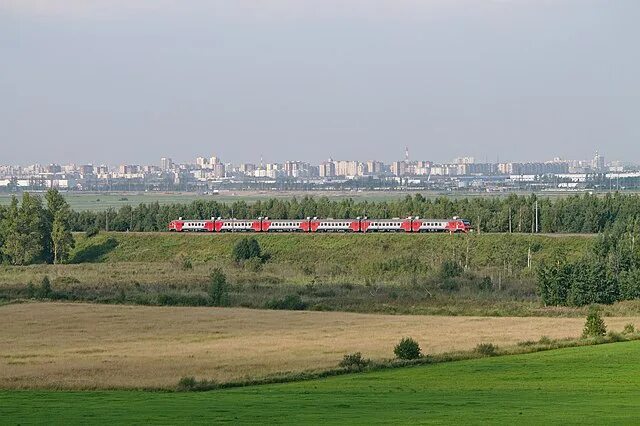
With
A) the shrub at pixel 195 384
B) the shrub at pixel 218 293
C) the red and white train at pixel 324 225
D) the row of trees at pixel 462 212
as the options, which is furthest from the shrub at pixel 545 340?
the red and white train at pixel 324 225

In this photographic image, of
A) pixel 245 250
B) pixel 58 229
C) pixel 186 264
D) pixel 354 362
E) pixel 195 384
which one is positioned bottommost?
pixel 186 264

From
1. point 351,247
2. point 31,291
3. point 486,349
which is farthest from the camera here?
point 351,247

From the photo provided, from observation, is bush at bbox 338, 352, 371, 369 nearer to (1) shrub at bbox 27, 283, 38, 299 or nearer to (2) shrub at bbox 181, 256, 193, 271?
(1) shrub at bbox 27, 283, 38, 299

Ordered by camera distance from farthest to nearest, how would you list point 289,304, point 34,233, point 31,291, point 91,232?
point 91,232, point 34,233, point 31,291, point 289,304

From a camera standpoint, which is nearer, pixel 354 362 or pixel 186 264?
pixel 354 362

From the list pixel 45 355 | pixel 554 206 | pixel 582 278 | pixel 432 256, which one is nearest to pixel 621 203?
pixel 554 206

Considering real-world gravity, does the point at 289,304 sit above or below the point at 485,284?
above

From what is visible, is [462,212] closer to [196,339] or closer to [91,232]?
[91,232]

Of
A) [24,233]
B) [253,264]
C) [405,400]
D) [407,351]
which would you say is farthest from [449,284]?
[405,400]
